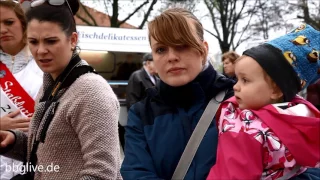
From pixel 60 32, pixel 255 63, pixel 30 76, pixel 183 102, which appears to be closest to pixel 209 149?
pixel 183 102

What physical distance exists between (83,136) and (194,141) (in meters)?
0.50

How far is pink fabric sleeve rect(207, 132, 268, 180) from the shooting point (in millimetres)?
1352

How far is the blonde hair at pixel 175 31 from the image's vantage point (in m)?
1.64

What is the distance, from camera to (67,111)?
5.73 ft

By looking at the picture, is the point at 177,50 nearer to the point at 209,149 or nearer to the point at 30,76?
→ the point at 209,149

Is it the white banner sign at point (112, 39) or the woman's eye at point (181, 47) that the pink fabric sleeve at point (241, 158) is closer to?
the woman's eye at point (181, 47)

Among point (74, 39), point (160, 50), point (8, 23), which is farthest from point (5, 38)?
point (160, 50)

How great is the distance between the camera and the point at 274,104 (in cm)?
148

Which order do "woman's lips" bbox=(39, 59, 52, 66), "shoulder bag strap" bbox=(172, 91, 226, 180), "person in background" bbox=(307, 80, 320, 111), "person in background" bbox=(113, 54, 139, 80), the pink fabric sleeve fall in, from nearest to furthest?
the pink fabric sleeve, "shoulder bag strap" bbox=(172, 91, 226, 180), "woman's lips" bbox=(39, 59, 52, 66), "person in background" bbox=(307, 80, 320, 111), "person in background" bbox=(113, 54, 139, 80)

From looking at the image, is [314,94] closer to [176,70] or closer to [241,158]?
[176,70]

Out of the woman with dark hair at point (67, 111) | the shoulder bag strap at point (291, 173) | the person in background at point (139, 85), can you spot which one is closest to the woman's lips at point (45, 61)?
the woman with dark hair at point (67, 111)

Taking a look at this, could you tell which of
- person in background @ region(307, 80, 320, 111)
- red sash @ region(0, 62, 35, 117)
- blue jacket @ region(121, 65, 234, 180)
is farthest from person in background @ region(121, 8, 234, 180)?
person in background @ region(307, 80, 320, 111)

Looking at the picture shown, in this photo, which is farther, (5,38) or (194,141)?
(5,38)

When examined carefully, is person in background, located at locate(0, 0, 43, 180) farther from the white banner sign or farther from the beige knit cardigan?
the white banner sign
